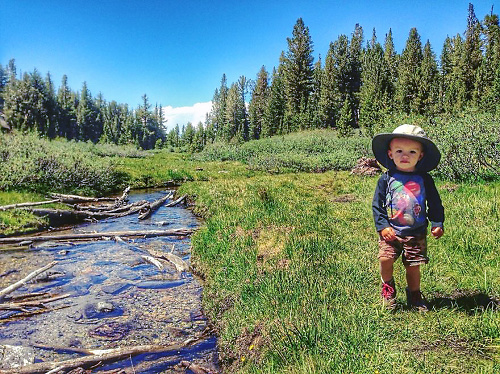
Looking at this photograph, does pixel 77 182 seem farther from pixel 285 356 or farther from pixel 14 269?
pixel 285 356

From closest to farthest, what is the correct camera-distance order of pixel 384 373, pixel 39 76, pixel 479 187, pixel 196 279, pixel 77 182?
pixel 384 373
pixel 196 279
pixel 479 187
pixel 77 182
pixel 39 76

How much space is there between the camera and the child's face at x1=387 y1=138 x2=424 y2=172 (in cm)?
Result: 411

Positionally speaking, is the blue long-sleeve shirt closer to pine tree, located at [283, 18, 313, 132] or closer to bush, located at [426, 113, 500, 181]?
bush, located at [426, 113, 500, 181]

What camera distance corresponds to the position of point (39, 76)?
87.6 metres

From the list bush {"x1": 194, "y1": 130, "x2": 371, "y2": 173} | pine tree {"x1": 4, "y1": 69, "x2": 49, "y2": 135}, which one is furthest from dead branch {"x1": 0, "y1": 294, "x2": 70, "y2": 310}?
pine tree {"x1": 4, "y1": 69, "x2": 49, "y2": 135}

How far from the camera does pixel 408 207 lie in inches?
159

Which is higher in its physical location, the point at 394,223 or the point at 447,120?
the point at 447,120

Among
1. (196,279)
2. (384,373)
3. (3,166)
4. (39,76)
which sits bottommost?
(196,279)

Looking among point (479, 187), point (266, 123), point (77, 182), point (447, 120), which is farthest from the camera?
point (266, 123)

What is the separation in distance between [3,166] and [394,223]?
18363 millimetres

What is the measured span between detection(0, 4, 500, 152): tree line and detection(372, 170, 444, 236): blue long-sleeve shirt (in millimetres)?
41442

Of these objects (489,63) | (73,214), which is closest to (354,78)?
(489,63)

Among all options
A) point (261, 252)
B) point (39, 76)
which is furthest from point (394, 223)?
point (39, 76)

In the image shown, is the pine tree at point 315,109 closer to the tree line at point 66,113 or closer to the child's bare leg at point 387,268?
the tree line at point 66,113
